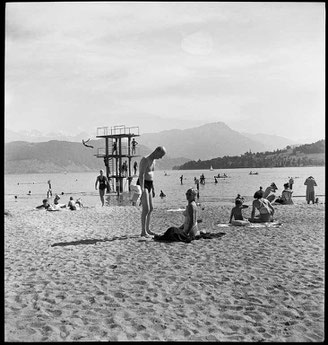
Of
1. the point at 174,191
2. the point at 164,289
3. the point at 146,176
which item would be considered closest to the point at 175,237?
the point at 146,176

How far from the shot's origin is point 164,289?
15.8 ft

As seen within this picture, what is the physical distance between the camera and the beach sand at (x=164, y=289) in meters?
3.66

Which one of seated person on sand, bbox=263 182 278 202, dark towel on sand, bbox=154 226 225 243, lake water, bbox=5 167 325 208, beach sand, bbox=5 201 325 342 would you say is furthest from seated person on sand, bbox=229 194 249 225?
lake water, bbox=5 167 325 208

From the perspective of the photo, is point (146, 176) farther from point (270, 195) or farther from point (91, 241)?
point (270, 195)

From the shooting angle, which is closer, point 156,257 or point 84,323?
point 84,323

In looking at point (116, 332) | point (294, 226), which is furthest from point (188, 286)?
point (294, 226)

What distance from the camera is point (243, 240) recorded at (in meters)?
7.98

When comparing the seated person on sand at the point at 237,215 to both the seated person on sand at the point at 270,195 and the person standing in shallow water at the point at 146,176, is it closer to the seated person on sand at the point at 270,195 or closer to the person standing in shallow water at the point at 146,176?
the person standing in shallow water at the point at 146,176

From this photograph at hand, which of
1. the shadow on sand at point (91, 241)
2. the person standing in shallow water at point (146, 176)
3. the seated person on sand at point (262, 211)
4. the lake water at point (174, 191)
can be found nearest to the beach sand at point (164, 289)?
the shadow on sand at point (91, 241)

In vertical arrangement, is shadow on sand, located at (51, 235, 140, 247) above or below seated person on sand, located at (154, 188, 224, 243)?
below

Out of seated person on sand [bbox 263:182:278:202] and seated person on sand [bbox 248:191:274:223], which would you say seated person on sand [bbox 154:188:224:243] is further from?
seated person on sand [bbox 263:182:278:202]

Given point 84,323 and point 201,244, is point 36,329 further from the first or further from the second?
point 201,244

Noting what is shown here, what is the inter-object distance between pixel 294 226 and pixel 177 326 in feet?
23.8

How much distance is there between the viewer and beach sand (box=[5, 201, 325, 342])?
12.0 ft
